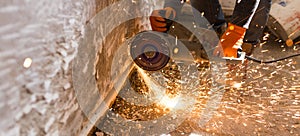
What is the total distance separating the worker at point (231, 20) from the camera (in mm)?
1944

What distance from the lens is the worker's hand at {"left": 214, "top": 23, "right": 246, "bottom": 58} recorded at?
2209mm

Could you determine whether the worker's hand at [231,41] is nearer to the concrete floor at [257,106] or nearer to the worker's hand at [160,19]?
the concrete floor at [257,106]

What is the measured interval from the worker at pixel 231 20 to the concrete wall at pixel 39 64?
0.84 m

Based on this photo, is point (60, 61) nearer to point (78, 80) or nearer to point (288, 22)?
point (78, 80)

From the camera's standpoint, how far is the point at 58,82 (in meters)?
1.01

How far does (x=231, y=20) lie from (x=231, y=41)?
244 millimetres

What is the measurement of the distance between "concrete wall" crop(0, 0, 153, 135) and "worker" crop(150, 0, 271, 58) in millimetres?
836

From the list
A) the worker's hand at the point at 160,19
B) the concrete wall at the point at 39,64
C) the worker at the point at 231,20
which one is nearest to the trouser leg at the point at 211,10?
the worker at the point at 231,20

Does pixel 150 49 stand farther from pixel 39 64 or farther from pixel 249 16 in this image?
pixel 249 16

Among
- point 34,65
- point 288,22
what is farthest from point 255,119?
point 288,22

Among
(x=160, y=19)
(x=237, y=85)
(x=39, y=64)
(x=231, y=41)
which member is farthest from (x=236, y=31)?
(x=39, y=64)

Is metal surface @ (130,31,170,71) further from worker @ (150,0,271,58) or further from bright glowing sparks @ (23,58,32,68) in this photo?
bright glowing sparks @ (23,58,32,68)

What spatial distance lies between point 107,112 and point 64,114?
73 cm

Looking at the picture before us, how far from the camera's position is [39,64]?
89 cm
